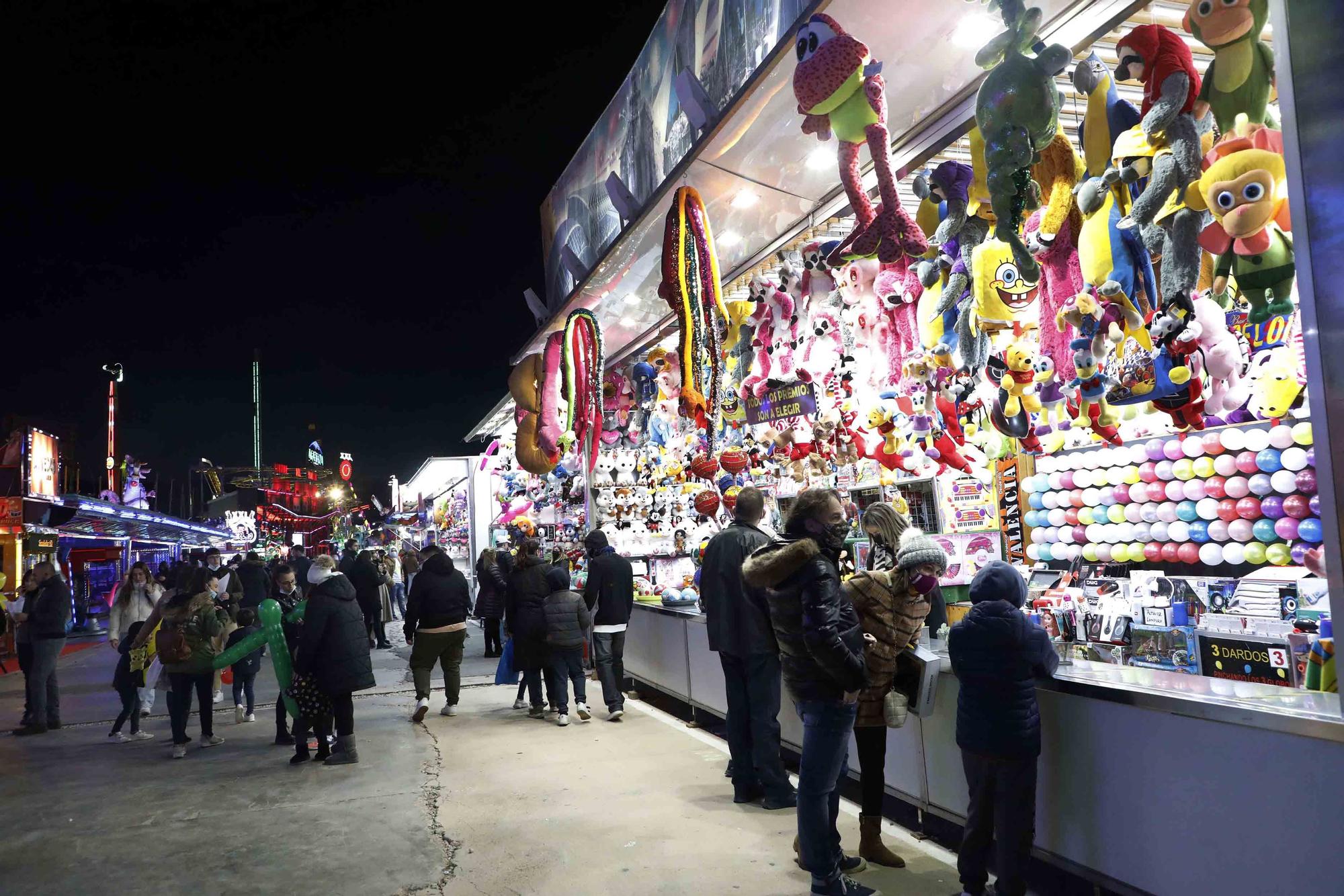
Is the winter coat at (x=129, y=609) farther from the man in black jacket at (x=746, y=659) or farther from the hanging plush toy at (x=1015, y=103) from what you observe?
the hanging plush toy at (x=1015, y=103)

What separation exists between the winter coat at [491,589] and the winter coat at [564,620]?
419 centimetres

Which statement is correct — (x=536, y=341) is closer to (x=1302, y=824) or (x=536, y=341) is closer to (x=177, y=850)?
(x=177, y=850)

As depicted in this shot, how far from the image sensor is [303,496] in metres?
100

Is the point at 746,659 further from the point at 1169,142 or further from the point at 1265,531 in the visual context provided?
the point at 1265,531

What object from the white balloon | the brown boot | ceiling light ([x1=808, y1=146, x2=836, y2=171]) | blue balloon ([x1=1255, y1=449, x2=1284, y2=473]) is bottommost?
the brown boot

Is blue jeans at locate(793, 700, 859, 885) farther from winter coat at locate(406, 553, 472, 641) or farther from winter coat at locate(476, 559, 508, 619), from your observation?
winter coat at locate(476, 559, 508, 619)

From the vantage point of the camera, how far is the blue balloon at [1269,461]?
609cm

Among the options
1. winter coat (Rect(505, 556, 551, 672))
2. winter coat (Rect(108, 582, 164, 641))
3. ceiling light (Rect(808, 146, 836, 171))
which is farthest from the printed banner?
winter coat (Rect(108, 582, 164, 641))

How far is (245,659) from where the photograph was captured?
8586 millimetres

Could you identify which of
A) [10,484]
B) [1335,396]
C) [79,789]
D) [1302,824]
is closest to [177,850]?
[79,789]

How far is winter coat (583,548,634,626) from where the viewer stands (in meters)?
8.56

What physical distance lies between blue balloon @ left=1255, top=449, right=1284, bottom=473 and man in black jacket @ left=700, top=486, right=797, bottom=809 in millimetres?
3619

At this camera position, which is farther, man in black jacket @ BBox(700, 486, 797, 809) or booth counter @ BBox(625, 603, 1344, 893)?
man in black jacket @ BBox(700, 486, 797, 809)

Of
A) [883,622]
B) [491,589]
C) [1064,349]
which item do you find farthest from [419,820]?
[491,589]
